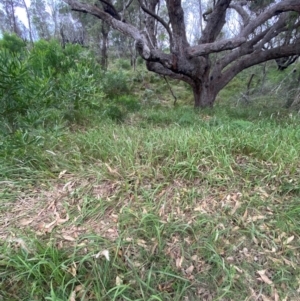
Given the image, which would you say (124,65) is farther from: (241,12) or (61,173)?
(61,173)

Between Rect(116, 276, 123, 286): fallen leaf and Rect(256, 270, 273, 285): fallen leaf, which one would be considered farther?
Rect(256, 270, 273, 285): fallen leaf

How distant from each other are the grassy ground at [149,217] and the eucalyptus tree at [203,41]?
121 inches

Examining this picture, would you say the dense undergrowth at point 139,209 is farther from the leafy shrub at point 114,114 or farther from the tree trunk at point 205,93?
the tree trunk at point 205,93

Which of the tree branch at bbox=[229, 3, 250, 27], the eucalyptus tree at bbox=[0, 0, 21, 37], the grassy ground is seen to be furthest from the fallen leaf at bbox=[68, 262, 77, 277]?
the eucalyptus tree at bbox=[0, 0, 21, 37]

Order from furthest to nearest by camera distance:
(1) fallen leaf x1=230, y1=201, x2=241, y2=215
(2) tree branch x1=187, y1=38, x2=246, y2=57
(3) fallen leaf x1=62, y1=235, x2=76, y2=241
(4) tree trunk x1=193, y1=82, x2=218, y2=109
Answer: (4) tree trunk x1=193, y1=82, x2=218, y2=109 < (2) tree branch x1=187, y1=38, x2=246, y2=57 < (1) fallen leaf x1=230, y1=201, x2=241, y2=215 < (3) fallen leaf x1=62, y1=235, x2=76, y2=241

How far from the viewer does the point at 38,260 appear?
118 cm

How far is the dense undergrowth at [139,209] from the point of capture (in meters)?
1.19

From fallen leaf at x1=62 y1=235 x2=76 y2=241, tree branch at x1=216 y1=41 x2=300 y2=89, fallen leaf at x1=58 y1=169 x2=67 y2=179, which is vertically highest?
tree branch at x1=216 y1=41 x2=300 y2=89

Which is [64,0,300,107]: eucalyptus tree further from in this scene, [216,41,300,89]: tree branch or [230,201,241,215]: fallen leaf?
[230,201,241,215]: fallen leaf

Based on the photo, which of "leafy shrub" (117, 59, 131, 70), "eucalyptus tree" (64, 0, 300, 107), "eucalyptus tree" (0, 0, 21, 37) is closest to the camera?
"eucalyptus tree" (64, 0, 300, 107)

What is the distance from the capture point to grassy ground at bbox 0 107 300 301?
1.18m

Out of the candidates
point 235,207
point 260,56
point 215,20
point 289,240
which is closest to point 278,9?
point 260,56

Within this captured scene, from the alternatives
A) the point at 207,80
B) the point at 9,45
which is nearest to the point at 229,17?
the point at 207,80

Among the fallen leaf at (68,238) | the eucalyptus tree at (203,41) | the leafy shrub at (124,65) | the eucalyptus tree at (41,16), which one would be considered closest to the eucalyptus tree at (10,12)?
the eucalyptus tree at (41,16)
